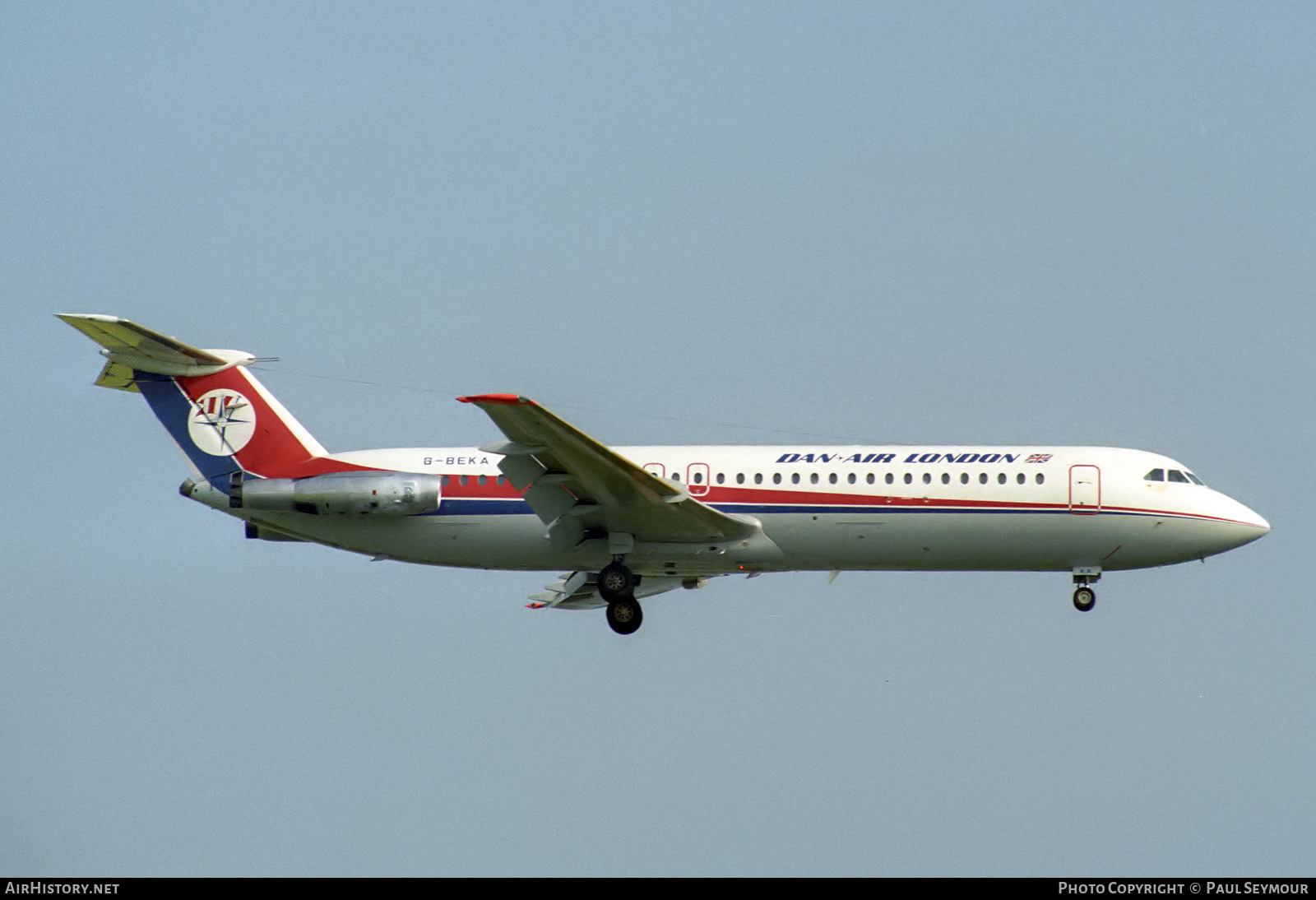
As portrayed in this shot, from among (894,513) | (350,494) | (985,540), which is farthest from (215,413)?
(985,540)

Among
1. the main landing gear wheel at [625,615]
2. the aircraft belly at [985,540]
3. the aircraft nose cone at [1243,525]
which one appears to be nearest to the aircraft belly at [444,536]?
the main landing gear wheel at [625,615]

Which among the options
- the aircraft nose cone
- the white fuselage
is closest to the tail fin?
the white fuselage

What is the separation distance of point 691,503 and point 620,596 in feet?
10.4

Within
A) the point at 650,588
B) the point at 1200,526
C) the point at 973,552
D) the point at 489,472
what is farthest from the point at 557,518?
the point at 1200,526

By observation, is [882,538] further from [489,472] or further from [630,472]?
[489,472]

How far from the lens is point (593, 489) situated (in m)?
37.9

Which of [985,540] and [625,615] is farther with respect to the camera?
[625,615]

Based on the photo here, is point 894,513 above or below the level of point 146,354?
below

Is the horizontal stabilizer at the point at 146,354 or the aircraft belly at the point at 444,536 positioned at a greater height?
the horizontal stabilizer at the point at 146,354

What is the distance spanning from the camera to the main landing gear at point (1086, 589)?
127ft

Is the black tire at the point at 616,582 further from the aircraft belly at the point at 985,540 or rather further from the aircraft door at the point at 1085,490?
the aircraft door at the point at 1085,490

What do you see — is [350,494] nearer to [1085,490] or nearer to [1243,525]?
[1085,490]

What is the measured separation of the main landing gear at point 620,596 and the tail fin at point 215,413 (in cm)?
646

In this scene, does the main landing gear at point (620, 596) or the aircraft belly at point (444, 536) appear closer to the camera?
the main landing gear at point (620, 596)
